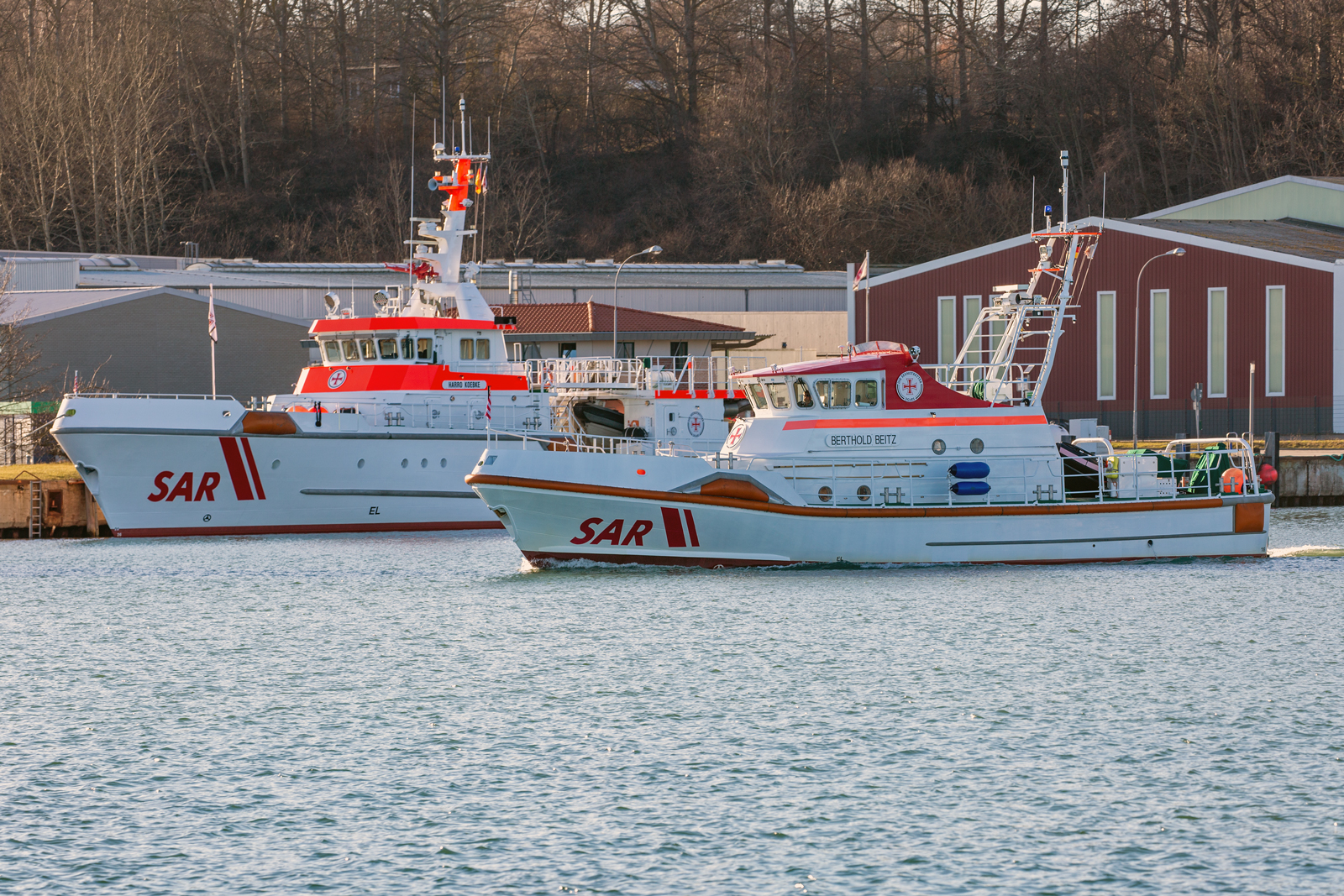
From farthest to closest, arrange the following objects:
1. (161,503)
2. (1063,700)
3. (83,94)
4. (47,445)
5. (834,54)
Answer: (834,54) → (83,94) → (47,445) → (161,503) → (1063,700)

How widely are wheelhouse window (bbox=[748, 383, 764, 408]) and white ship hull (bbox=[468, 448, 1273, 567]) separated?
1660mm

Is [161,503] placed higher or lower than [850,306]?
lower

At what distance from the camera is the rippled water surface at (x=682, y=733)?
11.5 m

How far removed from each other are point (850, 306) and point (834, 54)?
34.5 metres

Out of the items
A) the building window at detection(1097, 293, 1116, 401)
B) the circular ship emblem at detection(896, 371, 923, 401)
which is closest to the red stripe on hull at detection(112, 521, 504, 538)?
the circular ship emblem at detection(896, 371, 923, 401)

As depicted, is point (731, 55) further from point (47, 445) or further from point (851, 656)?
point (851, 656)

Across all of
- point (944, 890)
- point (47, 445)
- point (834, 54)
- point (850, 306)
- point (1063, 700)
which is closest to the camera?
point (944, 890)

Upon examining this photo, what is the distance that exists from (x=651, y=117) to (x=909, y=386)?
6718 centimetres

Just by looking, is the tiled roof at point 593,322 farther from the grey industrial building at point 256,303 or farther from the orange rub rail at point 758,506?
the orange rub rail at point 758,506

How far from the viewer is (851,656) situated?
18.8 m

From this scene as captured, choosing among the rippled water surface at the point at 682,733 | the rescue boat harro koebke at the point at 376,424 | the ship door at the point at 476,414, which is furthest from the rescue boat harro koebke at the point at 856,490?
the ship door at the point at 476,414

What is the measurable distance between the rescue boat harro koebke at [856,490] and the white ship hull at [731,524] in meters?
0.02

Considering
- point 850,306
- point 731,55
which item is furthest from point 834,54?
point 850,306

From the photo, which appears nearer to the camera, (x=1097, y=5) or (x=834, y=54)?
(x=1097, y=5)
